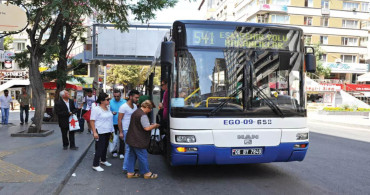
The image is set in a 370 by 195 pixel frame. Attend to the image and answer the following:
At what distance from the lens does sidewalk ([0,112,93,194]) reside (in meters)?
5.11

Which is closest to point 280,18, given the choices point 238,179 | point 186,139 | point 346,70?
point 346,70

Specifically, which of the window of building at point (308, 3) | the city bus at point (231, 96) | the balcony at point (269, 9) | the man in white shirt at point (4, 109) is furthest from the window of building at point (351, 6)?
the city bus at point (231, 96)

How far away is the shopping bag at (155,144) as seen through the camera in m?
6.47

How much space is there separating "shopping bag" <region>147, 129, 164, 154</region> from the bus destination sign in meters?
2.02

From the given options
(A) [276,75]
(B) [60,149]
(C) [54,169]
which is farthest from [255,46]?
(B) [60,149]

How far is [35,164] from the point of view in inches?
261

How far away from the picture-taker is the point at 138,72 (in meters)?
55.1

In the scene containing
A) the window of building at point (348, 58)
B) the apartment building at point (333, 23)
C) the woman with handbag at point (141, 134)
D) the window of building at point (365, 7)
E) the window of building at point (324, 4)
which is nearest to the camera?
the woman with handbag at point (141, 134)

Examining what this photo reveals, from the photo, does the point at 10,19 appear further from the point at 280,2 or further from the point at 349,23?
the point at 349,23

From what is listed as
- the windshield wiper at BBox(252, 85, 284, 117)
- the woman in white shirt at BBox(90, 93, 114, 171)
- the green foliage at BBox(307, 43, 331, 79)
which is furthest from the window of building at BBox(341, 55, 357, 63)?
the woman in white shirt at BBox(90, 93, 114, 171)

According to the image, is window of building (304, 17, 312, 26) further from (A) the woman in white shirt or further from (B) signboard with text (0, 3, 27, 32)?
(B) signboard with text (0, 3, 27, 32)

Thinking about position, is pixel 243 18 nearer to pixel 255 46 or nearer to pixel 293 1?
pixel 293 1

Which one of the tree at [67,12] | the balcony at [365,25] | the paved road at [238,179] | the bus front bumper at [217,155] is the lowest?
the paved road at [238,179]

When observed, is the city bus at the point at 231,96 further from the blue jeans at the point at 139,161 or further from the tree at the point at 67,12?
the tree at the point at 67,12
